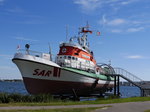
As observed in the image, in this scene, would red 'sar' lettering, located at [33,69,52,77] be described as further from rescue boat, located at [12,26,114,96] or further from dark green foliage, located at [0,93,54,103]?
dark green foliage, located at [0,93,54,103]

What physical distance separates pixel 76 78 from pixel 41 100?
371 inches

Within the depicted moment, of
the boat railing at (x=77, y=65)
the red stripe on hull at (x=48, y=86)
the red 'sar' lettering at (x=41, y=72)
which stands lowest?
the red stripe on hull at (x=48, y=86)

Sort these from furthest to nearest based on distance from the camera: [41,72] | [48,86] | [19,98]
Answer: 1. [48,86]
2. [41,72]
3. [19,98]

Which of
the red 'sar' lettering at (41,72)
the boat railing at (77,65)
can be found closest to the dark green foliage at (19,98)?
the red 'sar' lettering at (41,72)

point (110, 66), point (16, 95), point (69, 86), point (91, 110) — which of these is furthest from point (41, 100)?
point (110, 66)

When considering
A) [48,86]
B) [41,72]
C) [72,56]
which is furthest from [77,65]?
[41,72]

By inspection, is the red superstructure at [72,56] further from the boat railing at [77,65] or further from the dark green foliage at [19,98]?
the dark green foliage at [19,98]

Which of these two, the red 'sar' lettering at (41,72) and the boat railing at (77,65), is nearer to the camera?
the red 'sar' lettering at (41,72)

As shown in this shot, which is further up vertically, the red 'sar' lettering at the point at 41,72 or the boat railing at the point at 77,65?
the boat railing at the point at 77,65

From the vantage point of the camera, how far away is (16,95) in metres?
17.8

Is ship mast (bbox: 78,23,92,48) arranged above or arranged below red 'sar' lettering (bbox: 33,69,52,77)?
above

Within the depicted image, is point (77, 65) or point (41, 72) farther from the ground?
point (77, 65)

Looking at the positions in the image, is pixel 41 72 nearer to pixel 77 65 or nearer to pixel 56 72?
pixel 56 72

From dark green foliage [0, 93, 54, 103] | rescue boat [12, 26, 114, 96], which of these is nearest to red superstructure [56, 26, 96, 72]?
rescue boat [12, 26, 114, 96]
